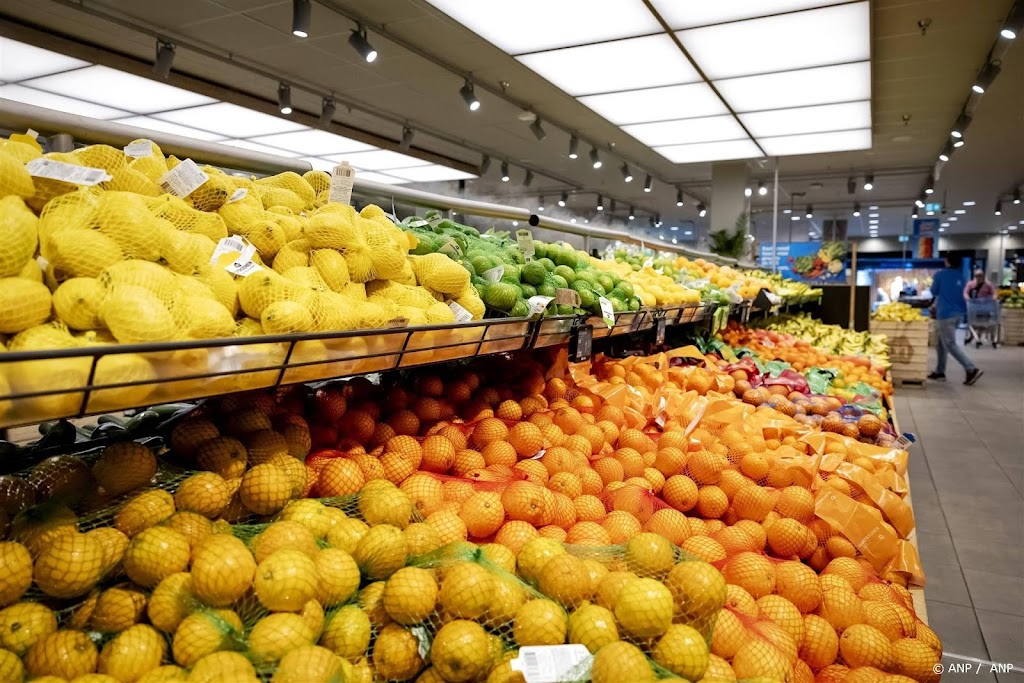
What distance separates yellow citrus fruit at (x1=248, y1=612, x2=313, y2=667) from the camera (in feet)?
3.01

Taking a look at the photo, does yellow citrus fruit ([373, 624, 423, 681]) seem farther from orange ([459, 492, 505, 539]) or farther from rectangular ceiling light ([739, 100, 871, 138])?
rectangular ceiling light ([739, 100, 871, 138])

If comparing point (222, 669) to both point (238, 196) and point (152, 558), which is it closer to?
point (152, 558)

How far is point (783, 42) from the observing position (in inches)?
200

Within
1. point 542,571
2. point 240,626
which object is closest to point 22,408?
point 240,626

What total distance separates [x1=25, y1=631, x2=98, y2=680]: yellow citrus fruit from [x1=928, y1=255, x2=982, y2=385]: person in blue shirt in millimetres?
11275

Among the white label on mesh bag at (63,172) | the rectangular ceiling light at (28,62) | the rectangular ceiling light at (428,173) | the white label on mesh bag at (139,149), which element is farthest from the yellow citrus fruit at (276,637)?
the rectangular ceiling light at (428,173)

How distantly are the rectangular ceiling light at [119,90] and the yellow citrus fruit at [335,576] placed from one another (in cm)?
647

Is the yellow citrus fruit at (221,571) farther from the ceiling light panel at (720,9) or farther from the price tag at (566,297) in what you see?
the ceiling light panel at (720,9)

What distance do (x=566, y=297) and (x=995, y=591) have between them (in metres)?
2.81

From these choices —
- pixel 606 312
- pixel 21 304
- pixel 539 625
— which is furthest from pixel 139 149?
pixel 606 312

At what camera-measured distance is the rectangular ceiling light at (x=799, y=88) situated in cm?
578

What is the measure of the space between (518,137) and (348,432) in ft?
31.2

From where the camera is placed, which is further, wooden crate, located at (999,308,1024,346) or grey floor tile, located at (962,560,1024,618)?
wooden crate, located at (999,308,1024,346)

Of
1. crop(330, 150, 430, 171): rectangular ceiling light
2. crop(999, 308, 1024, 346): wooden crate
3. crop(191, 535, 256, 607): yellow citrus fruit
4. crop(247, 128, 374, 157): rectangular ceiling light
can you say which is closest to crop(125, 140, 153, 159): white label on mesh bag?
crop(191, 535, 256, 607): yellow citrus fruit
